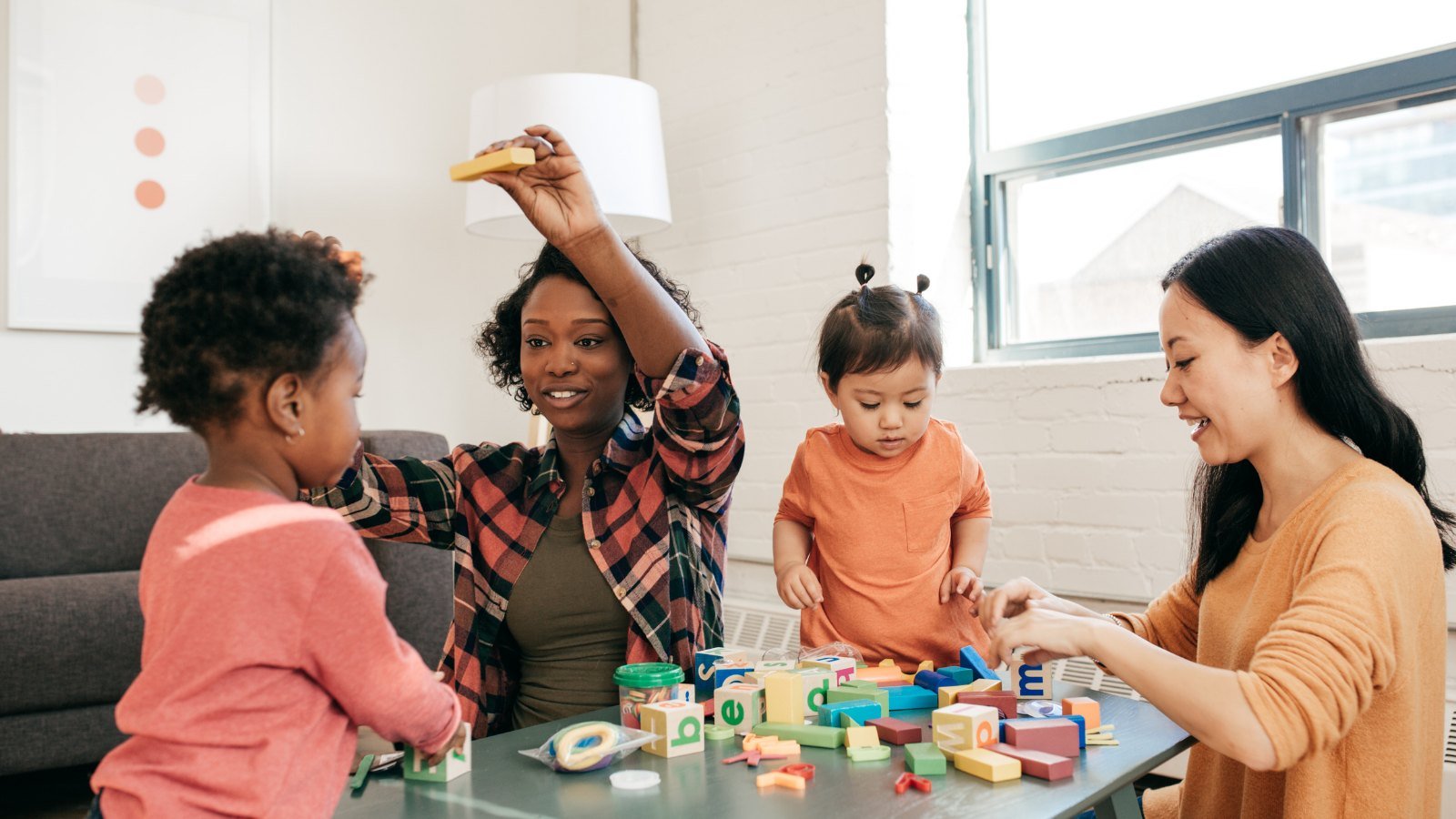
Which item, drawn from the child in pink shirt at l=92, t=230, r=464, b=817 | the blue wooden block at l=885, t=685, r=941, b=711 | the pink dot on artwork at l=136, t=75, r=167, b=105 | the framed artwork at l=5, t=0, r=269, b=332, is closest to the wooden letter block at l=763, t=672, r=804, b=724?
the blue wooden block at l=885, t=685, r=941, b=711

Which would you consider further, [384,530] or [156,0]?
[156,0]

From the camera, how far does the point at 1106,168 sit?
9.78ft

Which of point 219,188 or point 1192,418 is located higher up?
point 219,188

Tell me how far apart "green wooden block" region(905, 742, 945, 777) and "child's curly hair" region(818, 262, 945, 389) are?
838 millimetres

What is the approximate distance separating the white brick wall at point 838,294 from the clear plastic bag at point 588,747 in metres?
1.81

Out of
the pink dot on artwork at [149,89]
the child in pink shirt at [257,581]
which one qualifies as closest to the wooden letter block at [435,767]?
the child in pink shirt at [257,581]

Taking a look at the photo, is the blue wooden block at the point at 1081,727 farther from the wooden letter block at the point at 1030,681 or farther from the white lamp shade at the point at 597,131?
the white lamp shade at the point at 597,131

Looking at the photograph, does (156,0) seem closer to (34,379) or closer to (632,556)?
(34,379)

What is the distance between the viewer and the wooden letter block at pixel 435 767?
1.05 m

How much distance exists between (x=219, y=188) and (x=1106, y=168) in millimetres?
2640

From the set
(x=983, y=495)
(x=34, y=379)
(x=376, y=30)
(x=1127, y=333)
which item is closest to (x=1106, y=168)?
(x=1127, y=333)

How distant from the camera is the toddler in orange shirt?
172cm

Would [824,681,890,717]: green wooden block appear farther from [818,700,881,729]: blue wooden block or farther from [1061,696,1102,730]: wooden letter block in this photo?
[1061,696,1102,730]: wooden letter block

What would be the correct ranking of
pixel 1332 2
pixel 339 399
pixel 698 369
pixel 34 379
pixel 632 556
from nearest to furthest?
pixel 339 399 < pixel 698 369 < pixel 632 556 < pixel 1332 2 < pixel 34 379
